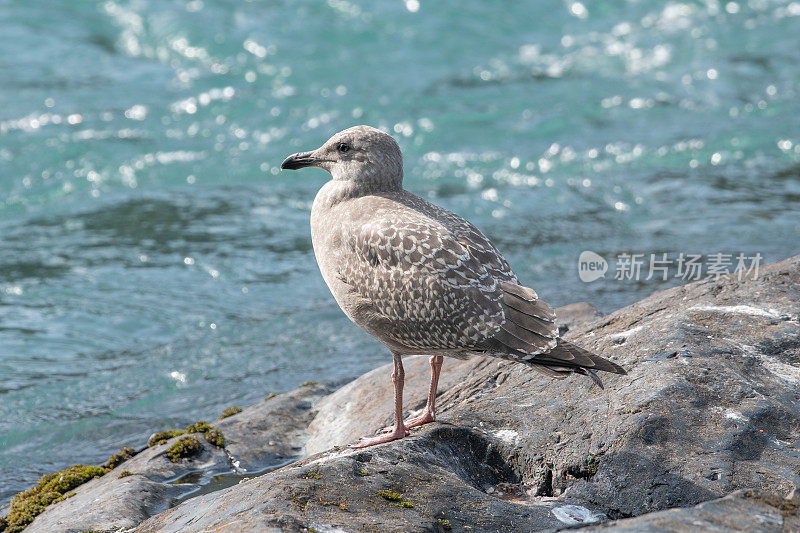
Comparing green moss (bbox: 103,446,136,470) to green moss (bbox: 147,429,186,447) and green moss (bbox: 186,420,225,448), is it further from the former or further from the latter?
green moss (bbox: 186,420,225,448)

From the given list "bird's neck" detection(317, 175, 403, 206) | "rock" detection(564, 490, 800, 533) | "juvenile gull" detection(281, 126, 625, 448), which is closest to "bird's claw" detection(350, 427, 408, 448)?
"juvenile gull" detection(281, 126, 625, 448)

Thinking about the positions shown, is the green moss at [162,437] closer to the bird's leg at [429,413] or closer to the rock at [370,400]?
the rock at [370,400]

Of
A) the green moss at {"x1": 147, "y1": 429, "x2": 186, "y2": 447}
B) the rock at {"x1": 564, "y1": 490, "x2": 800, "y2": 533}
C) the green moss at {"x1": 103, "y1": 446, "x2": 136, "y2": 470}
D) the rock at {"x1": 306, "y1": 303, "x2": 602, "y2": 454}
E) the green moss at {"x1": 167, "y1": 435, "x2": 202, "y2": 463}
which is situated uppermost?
the rock at {"x1": 564, "y1": 490, "x2": 800, "y2": 533}

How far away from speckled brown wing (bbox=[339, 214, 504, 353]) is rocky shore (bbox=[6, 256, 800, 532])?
60 centimetres

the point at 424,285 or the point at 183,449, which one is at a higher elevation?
the point at 424,285

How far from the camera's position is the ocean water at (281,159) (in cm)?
952

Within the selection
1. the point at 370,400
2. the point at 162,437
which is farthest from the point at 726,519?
the point at 162,437

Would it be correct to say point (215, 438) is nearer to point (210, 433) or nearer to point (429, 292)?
point (210, 433)

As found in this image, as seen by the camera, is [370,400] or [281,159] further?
[281,159]

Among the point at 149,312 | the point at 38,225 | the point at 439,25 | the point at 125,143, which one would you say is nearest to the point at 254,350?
the point at 149,312

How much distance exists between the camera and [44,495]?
617 cm

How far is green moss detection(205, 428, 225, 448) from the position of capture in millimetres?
6500

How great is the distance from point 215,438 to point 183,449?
284 millimetres

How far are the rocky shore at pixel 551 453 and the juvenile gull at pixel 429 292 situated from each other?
1.38 feet
